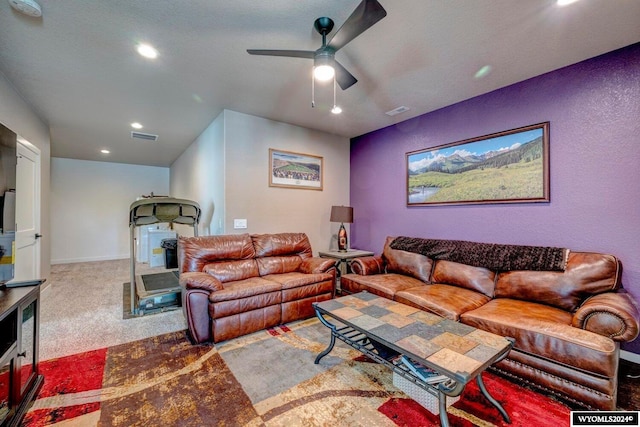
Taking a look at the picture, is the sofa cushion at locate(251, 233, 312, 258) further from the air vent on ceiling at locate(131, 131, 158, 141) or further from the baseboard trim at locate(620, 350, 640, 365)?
the baseboard trim at locate(620, 350, 640, 365)

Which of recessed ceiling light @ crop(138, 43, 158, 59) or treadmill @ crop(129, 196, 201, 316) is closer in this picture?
recessed ceiling light @ crop(138, 43, 158, 59)

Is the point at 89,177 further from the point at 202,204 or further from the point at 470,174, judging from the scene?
the point at 470,174

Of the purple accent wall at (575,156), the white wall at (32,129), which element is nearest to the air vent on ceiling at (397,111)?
the purple accent wall at (575,156)

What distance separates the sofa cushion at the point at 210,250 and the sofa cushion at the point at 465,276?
2.30 m

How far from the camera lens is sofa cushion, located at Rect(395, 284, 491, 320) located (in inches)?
93.6

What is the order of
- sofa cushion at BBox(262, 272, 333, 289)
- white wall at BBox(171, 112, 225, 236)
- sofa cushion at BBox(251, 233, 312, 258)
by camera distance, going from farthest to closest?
1. white wall at BBox(171, 112, 225, 236)
2. sofa cushion at BBox(251, 233, 312, 258)
3. sofa cushion at BBox(262, 272, 333, 289)

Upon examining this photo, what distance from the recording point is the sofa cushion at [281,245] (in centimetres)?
360

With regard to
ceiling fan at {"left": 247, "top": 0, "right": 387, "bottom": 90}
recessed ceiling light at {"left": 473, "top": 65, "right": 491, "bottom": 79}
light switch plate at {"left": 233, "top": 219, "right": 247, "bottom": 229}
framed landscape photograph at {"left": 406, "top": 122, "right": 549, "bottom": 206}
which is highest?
recessed ceiling light at {"left": 473, "top": 65, "right": 491, "bottom": 79}

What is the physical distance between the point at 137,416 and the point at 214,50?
2.77 meters

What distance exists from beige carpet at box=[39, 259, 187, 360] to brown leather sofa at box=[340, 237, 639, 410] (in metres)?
2.38

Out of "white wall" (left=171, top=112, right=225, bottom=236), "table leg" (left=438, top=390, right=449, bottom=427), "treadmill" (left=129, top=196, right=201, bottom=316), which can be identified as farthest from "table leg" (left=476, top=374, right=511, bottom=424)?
"treadmill" (left=129, top=196, right=201, bottom=316)

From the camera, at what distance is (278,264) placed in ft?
11.8

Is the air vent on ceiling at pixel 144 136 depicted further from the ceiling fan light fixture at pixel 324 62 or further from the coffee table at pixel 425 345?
the coffee table at pixel 425 345

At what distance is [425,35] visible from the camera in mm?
2170
